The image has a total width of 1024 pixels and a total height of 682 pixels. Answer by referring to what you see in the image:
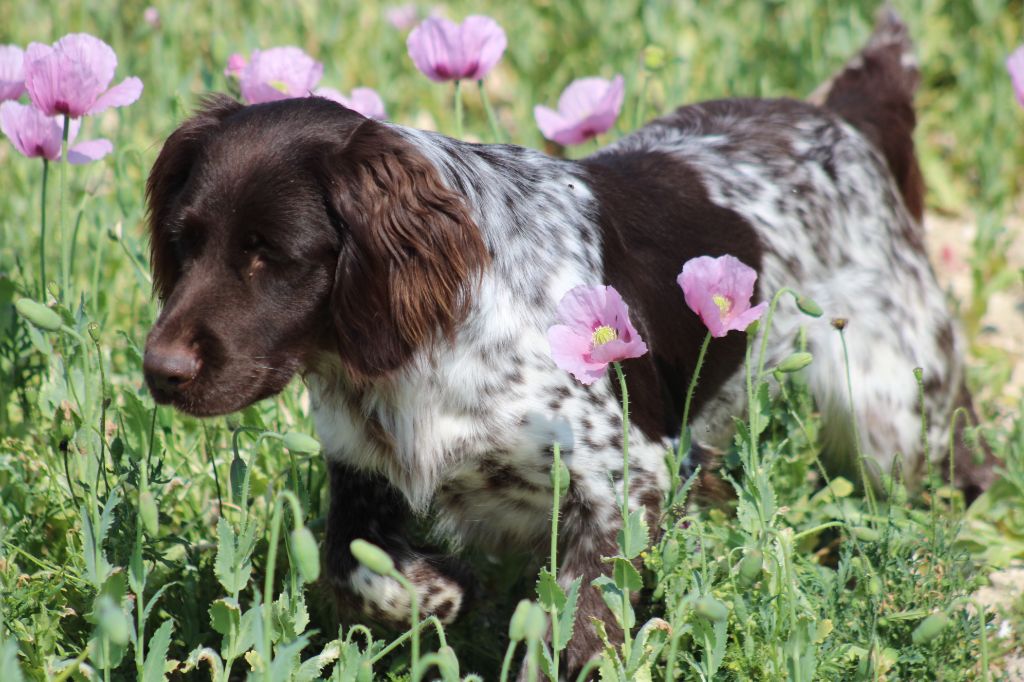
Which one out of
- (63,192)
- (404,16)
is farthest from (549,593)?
(404,16)

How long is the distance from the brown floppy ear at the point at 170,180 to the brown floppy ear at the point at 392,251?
0.34m

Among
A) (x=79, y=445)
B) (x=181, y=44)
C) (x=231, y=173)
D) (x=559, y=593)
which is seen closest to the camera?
(x=559, y=593)

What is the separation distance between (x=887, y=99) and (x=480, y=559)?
6.12 ft

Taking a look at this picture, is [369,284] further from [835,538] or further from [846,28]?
[846,28]

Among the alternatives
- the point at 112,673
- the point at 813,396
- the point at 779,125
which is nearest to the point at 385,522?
the point at 112,673

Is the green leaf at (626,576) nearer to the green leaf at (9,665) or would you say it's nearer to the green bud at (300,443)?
the green bud at (300,443)

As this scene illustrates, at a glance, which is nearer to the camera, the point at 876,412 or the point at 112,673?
the point at 112,673

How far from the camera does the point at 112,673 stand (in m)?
2.56

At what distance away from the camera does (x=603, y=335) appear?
2100 mm

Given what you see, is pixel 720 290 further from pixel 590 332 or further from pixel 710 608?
pixel 710 608

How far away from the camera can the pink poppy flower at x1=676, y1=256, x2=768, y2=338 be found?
2154 mm

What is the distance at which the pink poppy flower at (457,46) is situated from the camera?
122 inches

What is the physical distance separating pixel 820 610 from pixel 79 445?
60.3 inches

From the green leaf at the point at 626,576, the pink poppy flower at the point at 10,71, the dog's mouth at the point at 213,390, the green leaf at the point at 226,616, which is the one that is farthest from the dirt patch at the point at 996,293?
the pink poppy flower at the point at 10,71
